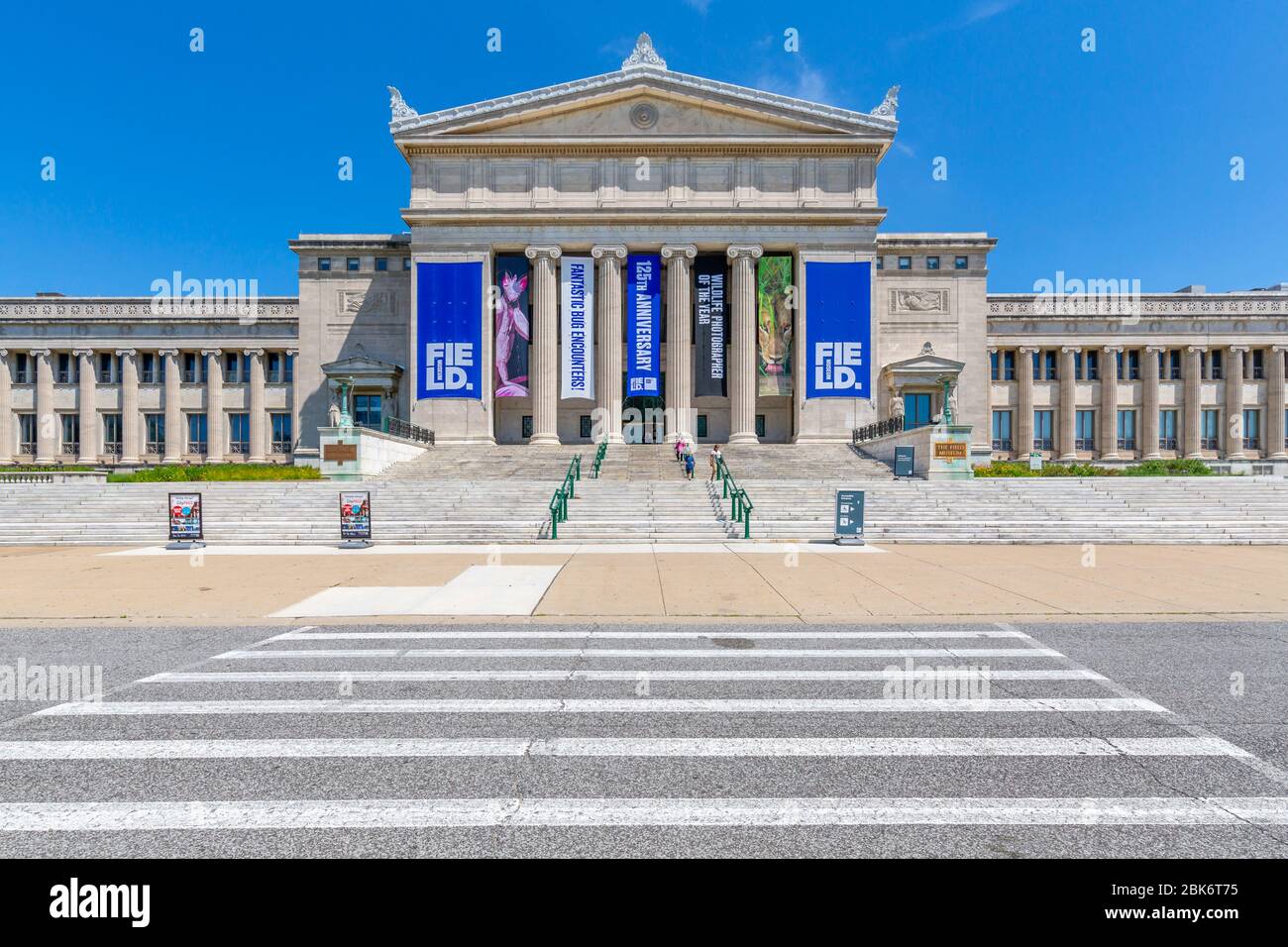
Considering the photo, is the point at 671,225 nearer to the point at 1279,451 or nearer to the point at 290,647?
the point at 290,647

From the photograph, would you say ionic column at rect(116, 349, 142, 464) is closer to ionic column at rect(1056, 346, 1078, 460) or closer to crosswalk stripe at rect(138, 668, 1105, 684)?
crosswalk stripe at rect(138, 668, 1105, 684)

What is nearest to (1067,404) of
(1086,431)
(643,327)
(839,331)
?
(1086,431)

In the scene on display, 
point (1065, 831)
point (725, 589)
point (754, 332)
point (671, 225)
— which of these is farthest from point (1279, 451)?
point (1065, 831)

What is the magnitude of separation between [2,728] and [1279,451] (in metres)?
68.7

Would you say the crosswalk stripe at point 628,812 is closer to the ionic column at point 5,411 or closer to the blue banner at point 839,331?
the blue banner at point 839,331

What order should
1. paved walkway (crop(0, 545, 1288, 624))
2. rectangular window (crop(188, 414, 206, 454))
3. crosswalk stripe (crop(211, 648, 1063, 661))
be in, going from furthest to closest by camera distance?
rectangular window (crop(188, 414, 206, 454)), paved walkway (crop(0, 545, 1288, 624)), crosswalk stripe (crop(211, 648, 1063, 661))

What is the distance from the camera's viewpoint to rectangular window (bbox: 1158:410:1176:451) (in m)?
48.9

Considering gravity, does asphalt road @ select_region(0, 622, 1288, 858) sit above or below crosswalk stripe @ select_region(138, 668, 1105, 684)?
above

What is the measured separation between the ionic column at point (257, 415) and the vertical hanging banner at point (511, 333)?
20.8 meters

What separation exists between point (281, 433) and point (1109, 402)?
62942mm

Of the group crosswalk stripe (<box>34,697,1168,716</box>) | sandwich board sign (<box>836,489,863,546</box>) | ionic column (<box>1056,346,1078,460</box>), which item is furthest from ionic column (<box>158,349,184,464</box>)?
ionic column (<box>1056,346,1078,460</box>)

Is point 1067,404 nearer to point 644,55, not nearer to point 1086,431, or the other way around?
point 1086,431

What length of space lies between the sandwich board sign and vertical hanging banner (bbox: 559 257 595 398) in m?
25.5

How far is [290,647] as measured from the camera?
23.9ft
